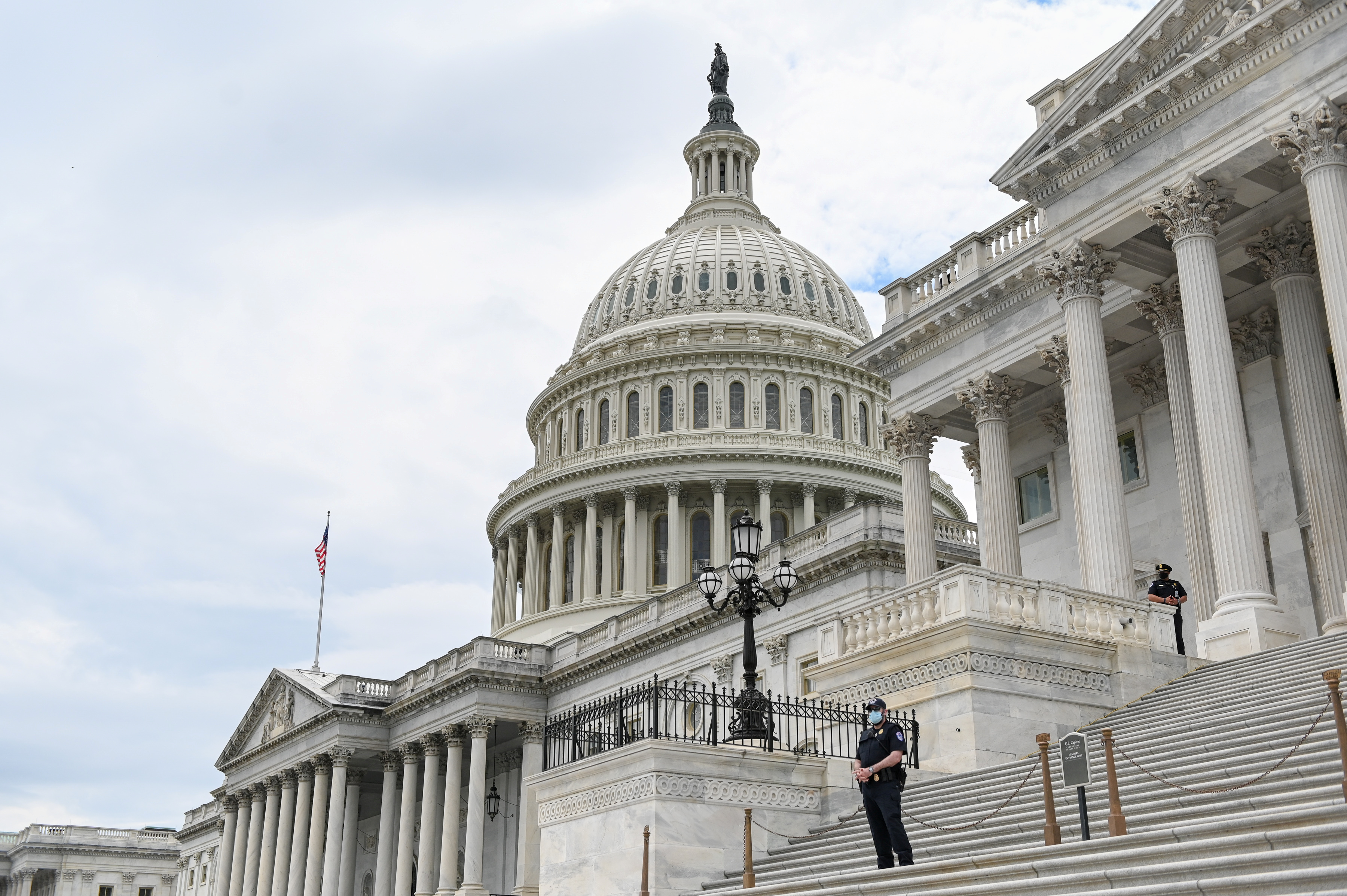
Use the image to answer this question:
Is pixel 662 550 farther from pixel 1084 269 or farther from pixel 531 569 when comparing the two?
pixel 1084 269

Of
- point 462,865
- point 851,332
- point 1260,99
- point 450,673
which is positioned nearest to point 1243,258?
point 1260,99

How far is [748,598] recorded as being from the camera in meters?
21.2

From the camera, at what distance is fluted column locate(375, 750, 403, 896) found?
63.2 metres

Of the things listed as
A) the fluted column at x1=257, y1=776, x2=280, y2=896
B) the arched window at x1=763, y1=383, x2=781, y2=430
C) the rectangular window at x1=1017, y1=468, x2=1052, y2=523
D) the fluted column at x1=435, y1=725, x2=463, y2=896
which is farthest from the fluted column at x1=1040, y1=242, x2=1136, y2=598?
the fluted column at x1=257, y1=776, x2=280, y2=896

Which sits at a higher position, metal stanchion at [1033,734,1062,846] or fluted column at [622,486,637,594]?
fluted column at [622,486,637,594]

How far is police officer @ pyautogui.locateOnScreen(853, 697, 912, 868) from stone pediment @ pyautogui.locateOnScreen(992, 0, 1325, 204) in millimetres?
15794

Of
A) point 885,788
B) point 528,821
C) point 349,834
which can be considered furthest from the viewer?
point 349,834

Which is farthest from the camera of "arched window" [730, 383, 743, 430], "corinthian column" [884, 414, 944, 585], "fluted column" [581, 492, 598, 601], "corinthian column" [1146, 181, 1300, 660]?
"arched window" [730, 383, 743, 430]

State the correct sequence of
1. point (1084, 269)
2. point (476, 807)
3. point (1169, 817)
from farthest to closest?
point (476, 807) < point (1084, 269) < point (1169, 817)

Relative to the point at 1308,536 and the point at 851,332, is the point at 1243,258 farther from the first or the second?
the point at 851,332

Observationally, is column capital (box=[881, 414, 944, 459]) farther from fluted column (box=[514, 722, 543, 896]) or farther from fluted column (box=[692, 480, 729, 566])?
fluted column (box=[692, 480, 729, 566])

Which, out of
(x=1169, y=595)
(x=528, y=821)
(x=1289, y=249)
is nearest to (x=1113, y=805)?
(x=1169, y=595)

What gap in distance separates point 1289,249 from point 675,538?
4759cm

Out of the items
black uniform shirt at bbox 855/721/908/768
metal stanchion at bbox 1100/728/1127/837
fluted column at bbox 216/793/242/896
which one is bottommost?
metal stanchion at bbox 1100/728/1127/837
